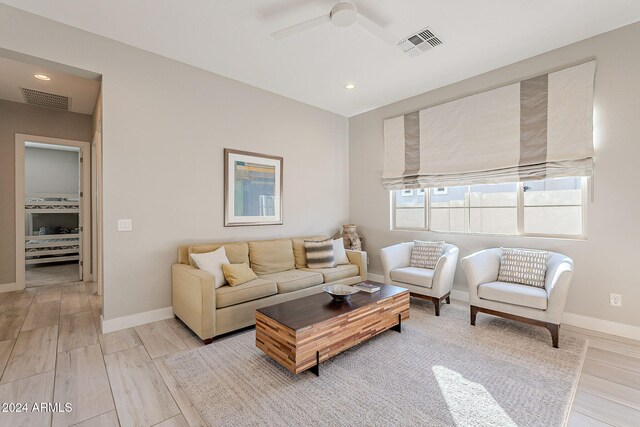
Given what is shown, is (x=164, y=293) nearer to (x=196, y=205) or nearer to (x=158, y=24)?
(x=196, y=205)

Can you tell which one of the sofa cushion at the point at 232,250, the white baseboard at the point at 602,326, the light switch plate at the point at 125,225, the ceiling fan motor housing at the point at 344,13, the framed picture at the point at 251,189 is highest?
the ceiling fan motor housing at the point at 344,13

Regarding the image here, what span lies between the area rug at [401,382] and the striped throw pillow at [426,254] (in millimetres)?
1081

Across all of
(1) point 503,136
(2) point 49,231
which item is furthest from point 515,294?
(2) point 49,231

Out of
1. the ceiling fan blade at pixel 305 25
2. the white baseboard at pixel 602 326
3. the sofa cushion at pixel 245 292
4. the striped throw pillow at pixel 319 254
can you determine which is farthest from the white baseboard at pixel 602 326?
the ceiling fan blade at pixel 305 25

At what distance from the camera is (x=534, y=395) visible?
75.2 inches

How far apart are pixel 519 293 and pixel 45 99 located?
6.61 m

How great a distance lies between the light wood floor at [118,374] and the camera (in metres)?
1.72

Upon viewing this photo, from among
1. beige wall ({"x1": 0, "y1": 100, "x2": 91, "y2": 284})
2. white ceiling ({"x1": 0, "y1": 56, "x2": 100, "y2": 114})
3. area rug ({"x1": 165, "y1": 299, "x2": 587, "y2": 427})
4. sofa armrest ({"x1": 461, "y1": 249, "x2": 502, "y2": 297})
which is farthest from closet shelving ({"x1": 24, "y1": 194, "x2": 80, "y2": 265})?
sofa armrest ({"x1": 461, "y1": 249, "x2": 502, "y2": 297})

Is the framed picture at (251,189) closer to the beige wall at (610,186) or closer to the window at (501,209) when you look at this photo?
the window at (501,209)

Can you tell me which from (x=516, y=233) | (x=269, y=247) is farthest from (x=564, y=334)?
(x=269, y=247)

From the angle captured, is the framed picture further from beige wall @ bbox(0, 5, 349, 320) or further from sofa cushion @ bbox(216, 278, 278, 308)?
sofa cushion @ bbox(216, 278, 278, 308)

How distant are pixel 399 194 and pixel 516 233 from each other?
1.75 m

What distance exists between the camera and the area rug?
1719mm

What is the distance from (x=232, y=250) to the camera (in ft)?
11.3
